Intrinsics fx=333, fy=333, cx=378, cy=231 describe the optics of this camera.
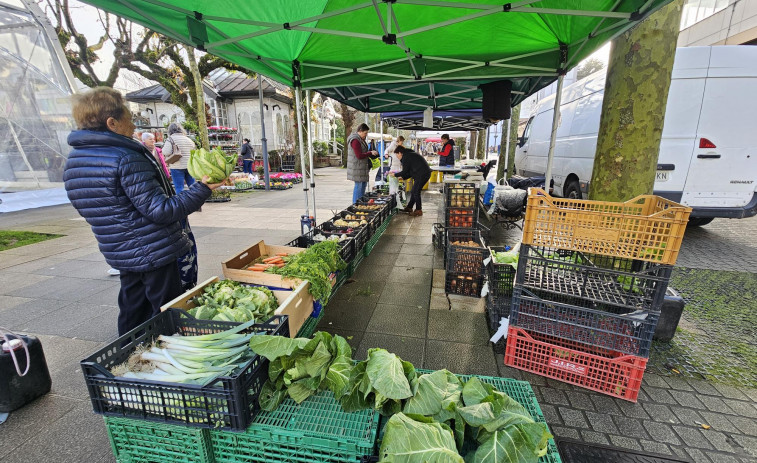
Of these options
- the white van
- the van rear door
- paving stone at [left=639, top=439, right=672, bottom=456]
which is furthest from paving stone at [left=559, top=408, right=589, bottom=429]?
the van rear door

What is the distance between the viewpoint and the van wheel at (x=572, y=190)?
8.00 m

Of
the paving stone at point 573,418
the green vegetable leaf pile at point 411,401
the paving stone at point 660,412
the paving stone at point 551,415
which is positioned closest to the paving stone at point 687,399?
the paving stone at point 660,412

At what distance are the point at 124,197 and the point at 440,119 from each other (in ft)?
35.8

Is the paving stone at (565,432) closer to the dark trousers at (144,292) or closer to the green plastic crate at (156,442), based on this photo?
the green plastic crate at (156,442)

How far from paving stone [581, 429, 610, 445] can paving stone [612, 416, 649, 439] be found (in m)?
0.15

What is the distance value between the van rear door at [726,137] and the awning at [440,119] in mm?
4937

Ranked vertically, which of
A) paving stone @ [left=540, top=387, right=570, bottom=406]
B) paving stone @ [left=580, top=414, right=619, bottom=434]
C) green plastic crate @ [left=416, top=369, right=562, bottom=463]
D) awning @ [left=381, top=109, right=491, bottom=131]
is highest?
awning @ [left=381, top=109, right=491, bottom=131]

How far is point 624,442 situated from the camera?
214 cm

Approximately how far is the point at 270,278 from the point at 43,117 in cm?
1143

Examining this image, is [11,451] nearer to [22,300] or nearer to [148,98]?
[22,300]

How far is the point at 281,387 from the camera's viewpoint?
1862 mm

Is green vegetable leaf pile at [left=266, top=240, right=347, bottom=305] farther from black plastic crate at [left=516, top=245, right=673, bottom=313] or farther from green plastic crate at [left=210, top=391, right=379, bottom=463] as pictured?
black plastic crate at [left=516, top=245, right=673, bottom=313]

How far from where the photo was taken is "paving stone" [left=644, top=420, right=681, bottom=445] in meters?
2.16

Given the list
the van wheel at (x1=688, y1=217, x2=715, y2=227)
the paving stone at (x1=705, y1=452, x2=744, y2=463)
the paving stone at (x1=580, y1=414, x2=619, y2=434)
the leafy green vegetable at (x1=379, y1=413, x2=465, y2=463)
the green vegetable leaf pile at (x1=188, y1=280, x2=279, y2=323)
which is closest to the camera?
the leafy green vegetable at (x1=379, y1=413, x2=465, y2=463)
